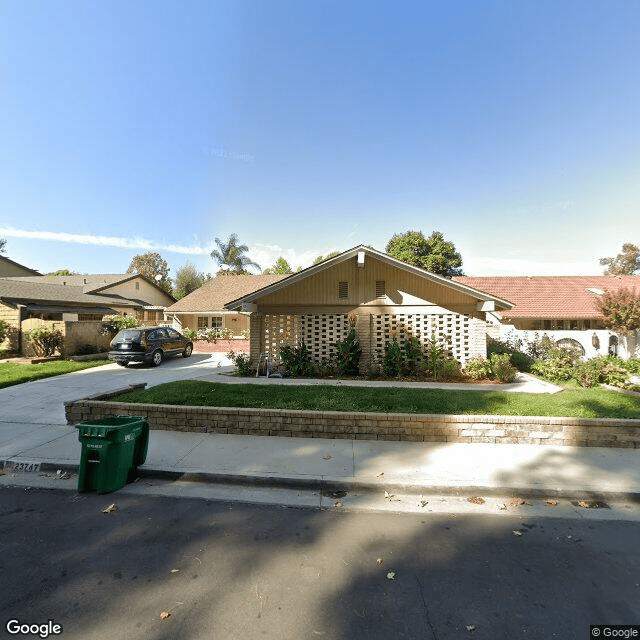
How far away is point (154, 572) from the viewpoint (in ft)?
10.2

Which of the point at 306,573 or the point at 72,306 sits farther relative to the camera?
the point at 72,306

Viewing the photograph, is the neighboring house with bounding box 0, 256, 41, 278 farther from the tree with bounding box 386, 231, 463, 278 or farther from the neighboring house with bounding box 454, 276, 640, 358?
the neighboring house with bounding box 454, 276, 640, 358

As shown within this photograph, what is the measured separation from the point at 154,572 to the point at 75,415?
17.5 ft

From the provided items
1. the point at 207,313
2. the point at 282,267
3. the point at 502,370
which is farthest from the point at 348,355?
the point at 282,267

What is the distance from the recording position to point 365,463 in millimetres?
5320

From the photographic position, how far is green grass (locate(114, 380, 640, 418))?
23.2 feet

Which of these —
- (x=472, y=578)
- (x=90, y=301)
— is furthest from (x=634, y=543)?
(x=90, y=301)

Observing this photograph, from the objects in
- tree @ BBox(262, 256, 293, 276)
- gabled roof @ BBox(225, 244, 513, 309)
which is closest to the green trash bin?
gabled roof @ BBox(225, 244, 513, 309)

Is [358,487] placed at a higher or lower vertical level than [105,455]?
lower

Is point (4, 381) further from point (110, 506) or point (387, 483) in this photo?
point (387, 483)

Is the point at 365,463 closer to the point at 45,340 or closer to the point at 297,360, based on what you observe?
the point at 297,360

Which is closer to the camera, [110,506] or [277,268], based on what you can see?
[110,506]

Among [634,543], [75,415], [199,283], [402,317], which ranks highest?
[199,283]

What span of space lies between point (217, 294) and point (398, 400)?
2503 cm
